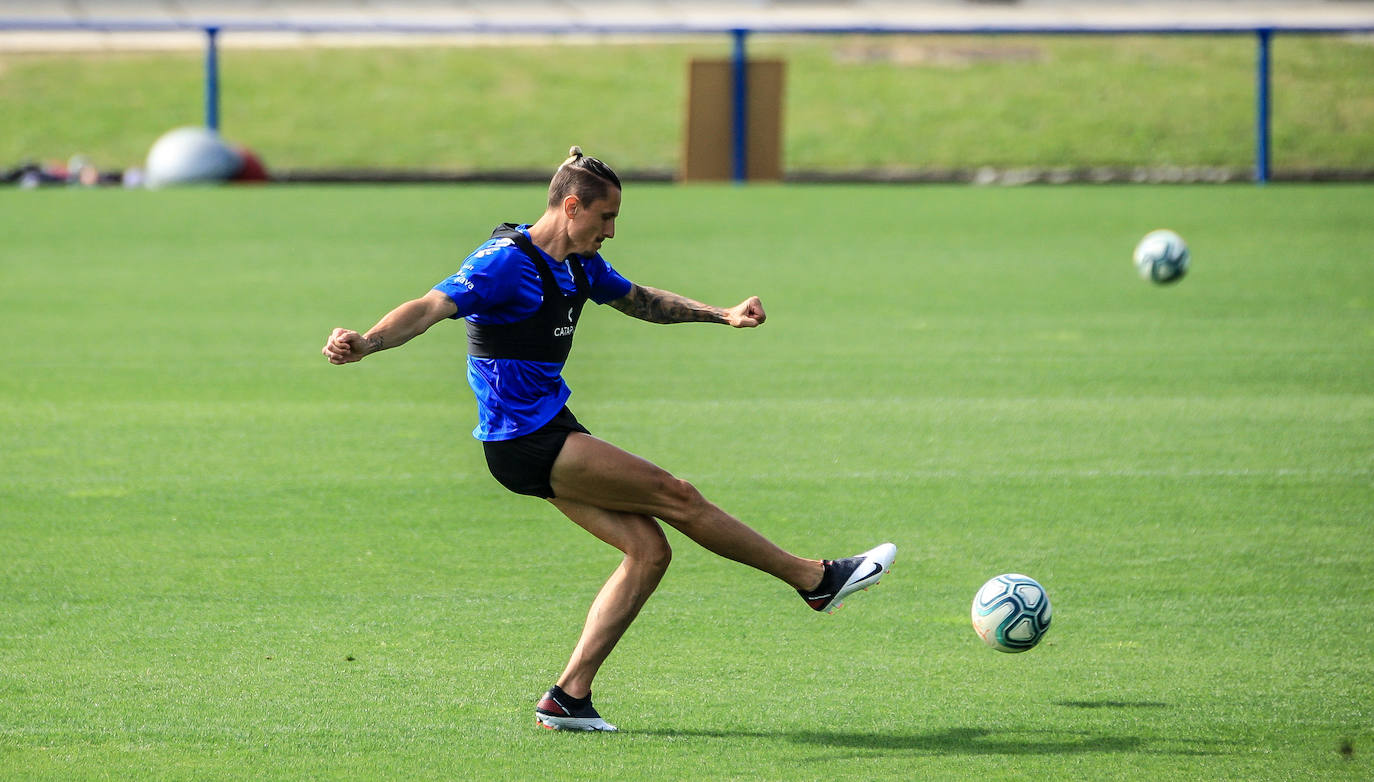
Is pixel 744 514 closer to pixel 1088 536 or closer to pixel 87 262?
pixel 1088 536

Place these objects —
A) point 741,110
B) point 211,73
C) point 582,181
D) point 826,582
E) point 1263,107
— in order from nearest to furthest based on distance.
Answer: point 582,181 < point 826,582 < point 1263,107 < point 741,110 < point 211,73

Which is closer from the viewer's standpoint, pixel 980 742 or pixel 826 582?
pixel 980 742

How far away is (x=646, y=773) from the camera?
5.70 m

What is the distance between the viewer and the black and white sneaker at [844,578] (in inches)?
249

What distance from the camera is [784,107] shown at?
32.9 metres

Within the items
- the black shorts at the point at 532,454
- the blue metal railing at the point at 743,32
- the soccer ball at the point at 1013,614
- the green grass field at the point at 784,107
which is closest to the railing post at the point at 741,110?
the blue metal railing at the point at 743,32

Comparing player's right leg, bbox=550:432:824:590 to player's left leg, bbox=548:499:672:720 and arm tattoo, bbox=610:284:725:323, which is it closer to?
player's left leg, bbox=548:499:672:720

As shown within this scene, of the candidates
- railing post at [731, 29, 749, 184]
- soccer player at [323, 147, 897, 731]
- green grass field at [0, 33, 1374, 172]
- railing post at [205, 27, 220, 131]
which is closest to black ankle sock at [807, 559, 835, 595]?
soccer player at [323, 147, 897, 731]

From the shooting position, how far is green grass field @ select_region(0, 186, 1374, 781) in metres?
6.09

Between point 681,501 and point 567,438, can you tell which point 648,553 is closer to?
point 681,501

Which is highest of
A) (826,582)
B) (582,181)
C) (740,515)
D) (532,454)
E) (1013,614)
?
(582,181)

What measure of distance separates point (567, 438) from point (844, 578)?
1.19 metres

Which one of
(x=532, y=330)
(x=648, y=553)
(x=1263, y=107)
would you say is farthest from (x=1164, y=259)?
(x=532, y=330)

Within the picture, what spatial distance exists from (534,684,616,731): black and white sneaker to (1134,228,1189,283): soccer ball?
12.7 meters
